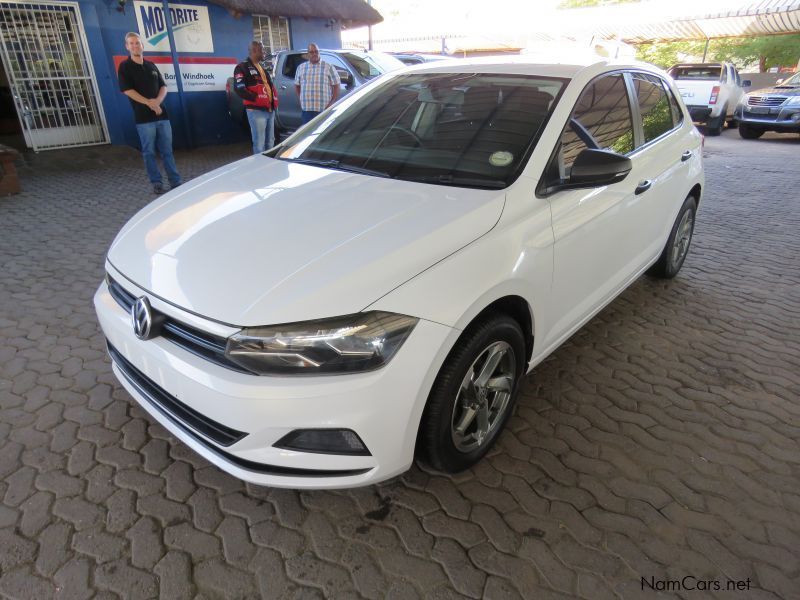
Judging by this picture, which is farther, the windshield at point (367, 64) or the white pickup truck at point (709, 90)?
the white pickup truck at point (709, 90)

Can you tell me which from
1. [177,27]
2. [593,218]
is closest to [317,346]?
[593,218]

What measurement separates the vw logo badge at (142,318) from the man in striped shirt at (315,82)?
20.7ft

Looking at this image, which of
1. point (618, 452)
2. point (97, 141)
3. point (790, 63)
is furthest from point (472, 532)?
point (790, 63)

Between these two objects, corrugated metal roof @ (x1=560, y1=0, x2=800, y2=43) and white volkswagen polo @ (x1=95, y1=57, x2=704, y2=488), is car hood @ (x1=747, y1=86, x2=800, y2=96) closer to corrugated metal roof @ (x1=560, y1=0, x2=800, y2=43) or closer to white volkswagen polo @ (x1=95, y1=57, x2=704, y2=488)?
corrugated metal roof @ (x1=560, y1=0, x2=800, y2=43)

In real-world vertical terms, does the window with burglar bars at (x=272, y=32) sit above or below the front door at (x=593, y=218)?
above

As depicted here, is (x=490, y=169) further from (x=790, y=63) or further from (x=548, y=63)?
(x=790, y=63)

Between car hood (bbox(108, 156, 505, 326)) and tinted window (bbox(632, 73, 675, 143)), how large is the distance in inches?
70.1

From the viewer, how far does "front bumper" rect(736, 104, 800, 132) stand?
42.9ft

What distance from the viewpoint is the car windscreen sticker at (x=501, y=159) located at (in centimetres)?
247

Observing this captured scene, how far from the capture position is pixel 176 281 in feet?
6.64

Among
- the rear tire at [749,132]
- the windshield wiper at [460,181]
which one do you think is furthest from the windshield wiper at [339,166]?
the rear tire at [749,132]

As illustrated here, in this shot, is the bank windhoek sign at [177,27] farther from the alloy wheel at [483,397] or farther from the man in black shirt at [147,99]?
the alloy wheel at [483,397]

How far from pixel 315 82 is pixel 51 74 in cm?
481

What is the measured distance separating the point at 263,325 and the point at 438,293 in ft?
2.05
